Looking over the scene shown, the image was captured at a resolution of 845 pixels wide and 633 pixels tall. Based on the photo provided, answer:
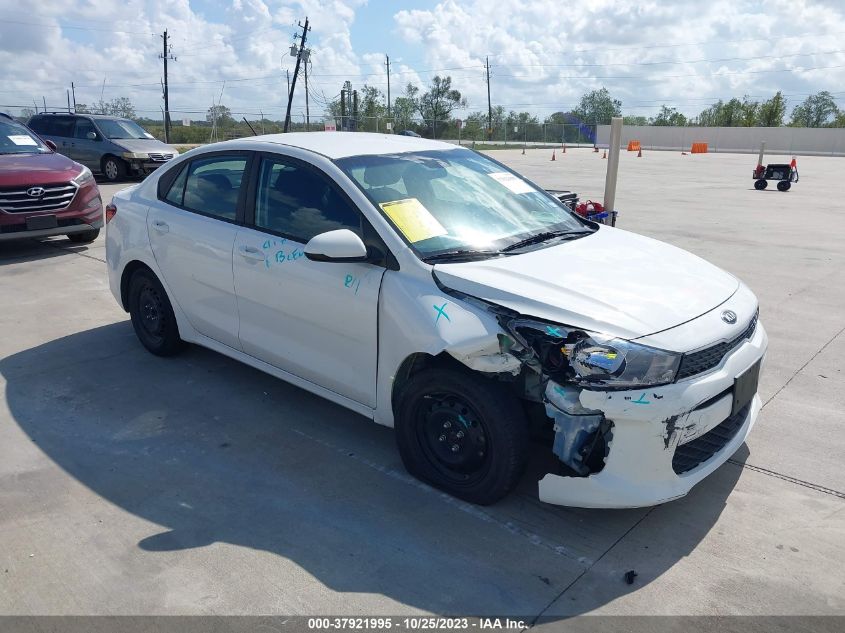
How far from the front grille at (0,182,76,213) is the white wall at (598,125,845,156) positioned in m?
49.9

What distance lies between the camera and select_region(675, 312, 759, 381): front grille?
9.52 ft

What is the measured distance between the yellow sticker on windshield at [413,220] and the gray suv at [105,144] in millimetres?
15084

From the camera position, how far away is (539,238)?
12.8 feet

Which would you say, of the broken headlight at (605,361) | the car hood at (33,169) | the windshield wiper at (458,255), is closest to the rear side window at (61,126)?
the car hood at (33,169)

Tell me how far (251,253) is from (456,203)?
1264 millimetres

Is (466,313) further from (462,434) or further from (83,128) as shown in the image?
(83,128)

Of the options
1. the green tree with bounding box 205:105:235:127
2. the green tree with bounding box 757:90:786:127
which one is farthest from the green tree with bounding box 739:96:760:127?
the green tree with bounding box 205:105:235:127

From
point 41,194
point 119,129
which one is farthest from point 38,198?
point 119,129

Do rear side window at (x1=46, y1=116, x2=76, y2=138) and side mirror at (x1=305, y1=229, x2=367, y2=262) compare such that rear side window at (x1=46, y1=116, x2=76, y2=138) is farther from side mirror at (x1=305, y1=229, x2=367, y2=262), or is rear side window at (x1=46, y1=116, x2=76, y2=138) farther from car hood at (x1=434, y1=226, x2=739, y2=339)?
car hood at (x1=434, y1=226, x2=739, y2=339)

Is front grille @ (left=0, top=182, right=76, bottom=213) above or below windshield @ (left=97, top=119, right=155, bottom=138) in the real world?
below

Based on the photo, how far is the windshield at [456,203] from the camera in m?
3.58

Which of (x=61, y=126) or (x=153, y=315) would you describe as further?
(x=61, y=126)

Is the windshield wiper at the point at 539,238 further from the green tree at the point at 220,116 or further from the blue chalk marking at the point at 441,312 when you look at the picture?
the green tree at the point at 220,116

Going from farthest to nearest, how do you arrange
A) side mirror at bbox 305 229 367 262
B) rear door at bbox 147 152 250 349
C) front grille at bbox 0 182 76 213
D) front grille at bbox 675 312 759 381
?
front grille at bbox 0 182 76 213
rear door at bbox 147 152 250 349
side mirror at bbox 305 229 367 262
front grille at bbox 675 312 759 381
